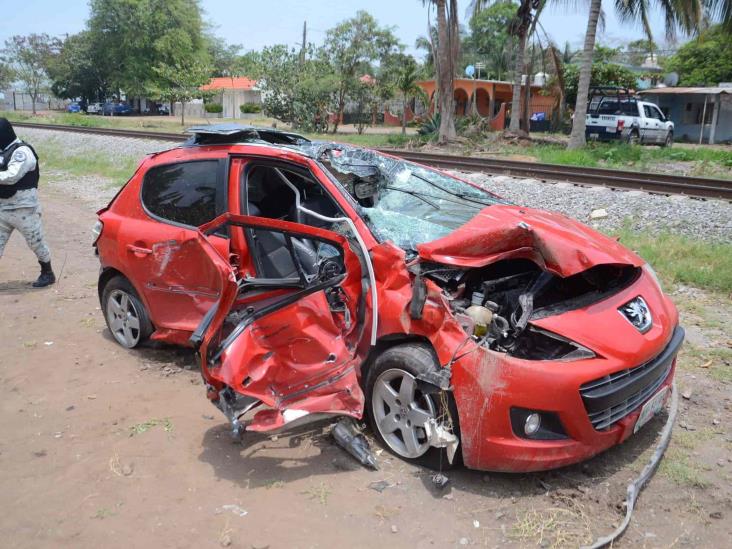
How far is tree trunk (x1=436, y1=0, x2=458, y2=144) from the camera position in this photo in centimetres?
2114

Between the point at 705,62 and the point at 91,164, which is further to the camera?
the point at 705,62

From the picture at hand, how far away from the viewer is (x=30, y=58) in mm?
60531

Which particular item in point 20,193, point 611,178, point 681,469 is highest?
point 611,178

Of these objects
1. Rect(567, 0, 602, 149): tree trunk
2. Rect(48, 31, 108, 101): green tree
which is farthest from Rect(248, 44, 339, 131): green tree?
Rect(48, 31, 108, 101): green tree

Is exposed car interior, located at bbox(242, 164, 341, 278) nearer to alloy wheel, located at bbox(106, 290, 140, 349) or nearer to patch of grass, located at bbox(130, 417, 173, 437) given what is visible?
patch of grass, located at bbox(130, 417, 173, 437)

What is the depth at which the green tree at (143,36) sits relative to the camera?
184ft

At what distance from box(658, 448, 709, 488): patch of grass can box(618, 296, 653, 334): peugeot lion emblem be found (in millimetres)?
858

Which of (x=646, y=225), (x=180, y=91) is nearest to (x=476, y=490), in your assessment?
(x=646, y=225)

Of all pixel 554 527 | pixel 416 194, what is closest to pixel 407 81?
pixel 416 194

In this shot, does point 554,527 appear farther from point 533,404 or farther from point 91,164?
point 91,164

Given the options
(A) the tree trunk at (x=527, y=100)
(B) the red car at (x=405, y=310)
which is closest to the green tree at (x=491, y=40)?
(A) the tree trunk at (x=527, y=100)

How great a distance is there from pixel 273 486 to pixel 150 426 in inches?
45.1

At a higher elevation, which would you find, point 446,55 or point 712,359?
point 446,55

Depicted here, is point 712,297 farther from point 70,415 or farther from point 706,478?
point 70,415
